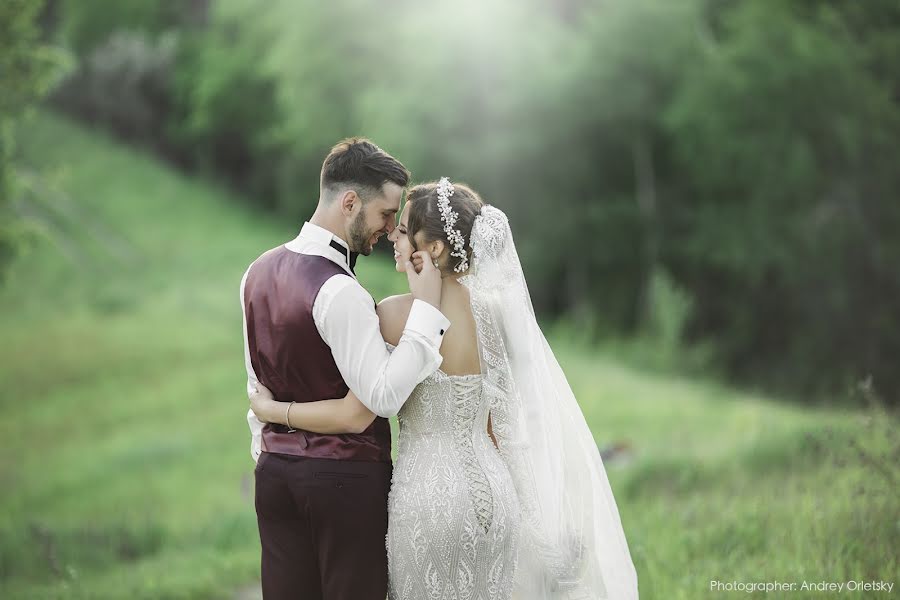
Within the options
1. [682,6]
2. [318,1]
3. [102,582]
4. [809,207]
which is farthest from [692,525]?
[318,1]

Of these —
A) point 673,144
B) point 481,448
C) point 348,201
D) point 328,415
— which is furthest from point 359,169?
point 673,144

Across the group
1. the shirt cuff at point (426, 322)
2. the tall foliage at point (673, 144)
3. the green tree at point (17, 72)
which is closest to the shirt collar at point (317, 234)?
the shirt cuff at point (426, 322)

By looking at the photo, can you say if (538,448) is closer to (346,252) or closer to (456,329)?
(456,329)

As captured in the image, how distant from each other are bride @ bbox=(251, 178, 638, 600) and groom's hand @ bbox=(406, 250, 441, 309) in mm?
45

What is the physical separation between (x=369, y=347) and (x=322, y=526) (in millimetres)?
607

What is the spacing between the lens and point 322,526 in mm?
2781

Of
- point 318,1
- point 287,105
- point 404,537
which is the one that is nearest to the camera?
point 404,537

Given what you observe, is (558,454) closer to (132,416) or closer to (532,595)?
(532,595)

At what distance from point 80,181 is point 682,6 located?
17.8 m

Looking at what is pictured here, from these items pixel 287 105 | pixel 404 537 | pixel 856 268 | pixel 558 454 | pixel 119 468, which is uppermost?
pixel 287 105

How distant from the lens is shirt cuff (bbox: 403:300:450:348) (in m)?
2.75

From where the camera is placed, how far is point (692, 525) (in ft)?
17.6

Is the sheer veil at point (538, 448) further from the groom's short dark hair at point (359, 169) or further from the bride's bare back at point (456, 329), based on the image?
the groom's short dark hair at point (359, 169)

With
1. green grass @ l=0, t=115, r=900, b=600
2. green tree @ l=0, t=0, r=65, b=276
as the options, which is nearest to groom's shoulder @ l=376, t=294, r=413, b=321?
green grass @ l=0, t=115, r=900, b=600
